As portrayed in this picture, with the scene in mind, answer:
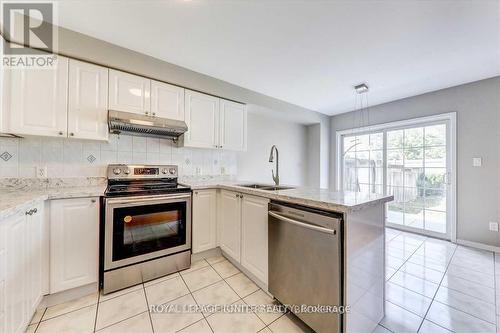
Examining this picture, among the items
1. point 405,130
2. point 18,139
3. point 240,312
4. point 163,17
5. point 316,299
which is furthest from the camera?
point 405,130

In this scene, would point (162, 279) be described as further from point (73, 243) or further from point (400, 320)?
point (400, 320)

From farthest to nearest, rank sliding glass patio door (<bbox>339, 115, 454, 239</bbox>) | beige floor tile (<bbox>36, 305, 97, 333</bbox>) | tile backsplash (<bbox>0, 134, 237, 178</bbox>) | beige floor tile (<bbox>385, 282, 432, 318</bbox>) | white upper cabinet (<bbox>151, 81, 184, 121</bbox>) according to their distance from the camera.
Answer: sliding glass patio door (<bbox>339, 115, 454, 239</bbox>) → white upper cabinet (<bbox>151, 81, 184, 121</bbox>) → tile backsplash (<bbox>0, 134, 237, 178</bbox>) → beige floor tile (<bbox>385, 282, 432, 318</bbox>) → beige floor tile (<bbox>36, 305, 97, 333</bbox>)

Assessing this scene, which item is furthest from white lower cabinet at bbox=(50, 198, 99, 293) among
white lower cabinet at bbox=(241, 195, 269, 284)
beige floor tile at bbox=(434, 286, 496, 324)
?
beige floor tile at bbox=(434, 286, 496, 324)

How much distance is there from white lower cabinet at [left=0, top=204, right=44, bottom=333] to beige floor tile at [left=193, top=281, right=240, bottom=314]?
1.12 metres

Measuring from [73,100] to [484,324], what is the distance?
3.91m

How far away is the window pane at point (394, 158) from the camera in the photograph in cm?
374

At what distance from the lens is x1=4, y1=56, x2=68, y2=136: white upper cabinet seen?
1639mm

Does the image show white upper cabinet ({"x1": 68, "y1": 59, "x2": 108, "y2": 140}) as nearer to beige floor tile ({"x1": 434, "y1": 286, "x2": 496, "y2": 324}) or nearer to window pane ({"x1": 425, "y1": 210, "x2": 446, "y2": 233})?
beige floor tile ({"x1": 434, "y1": 286, "x2": 496, "y2": 324})

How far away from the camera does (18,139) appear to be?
6.12ft

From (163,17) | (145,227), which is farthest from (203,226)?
(163,17)

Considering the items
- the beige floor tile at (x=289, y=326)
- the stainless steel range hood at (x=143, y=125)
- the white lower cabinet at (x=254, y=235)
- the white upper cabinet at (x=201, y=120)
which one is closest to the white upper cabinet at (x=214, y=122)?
the white upper cabinet at (x=201, y=120)

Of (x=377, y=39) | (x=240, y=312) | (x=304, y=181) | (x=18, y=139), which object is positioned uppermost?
(x=377, y=39)

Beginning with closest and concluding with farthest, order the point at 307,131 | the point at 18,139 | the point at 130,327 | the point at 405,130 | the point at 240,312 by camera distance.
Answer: the point at 130,327, the point at 240,312, the point at 18,139, the point at 405,130, the point at 307,131

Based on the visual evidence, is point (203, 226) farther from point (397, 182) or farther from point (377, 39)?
point (397, 182)
